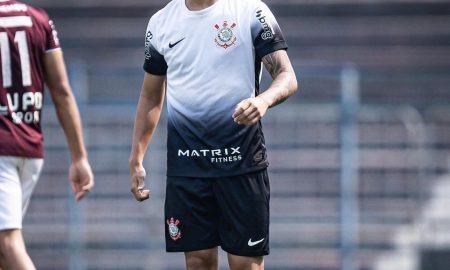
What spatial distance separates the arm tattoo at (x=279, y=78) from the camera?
16.4 feet

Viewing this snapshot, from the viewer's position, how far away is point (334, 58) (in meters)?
12.1

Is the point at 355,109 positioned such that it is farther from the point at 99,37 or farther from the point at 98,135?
the point at 99,37

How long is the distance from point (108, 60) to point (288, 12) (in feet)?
6.49

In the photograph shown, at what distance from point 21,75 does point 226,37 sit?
3.27ft

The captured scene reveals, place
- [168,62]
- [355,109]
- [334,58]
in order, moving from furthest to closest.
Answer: [334,58]
[355,109]
[168,62]

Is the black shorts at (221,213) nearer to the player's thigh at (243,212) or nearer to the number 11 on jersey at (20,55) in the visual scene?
the player's thigh at (243,212)

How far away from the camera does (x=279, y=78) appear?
512 centimetres

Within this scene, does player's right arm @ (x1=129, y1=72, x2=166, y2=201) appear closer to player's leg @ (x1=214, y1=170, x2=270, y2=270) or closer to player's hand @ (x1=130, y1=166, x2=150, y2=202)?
player's hand @ (x1=130, y1=166, x2=150, y2=202)

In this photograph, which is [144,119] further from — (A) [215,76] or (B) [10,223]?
(B) [10,223]

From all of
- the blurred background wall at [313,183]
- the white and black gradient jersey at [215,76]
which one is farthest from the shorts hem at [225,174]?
the blurred background wall at [313,183]

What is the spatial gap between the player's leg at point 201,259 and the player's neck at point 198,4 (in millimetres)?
1131

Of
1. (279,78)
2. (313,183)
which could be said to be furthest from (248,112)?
(313,183)

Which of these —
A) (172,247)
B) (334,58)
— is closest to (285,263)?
(334,58)

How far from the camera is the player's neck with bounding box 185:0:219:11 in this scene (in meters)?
5.30
